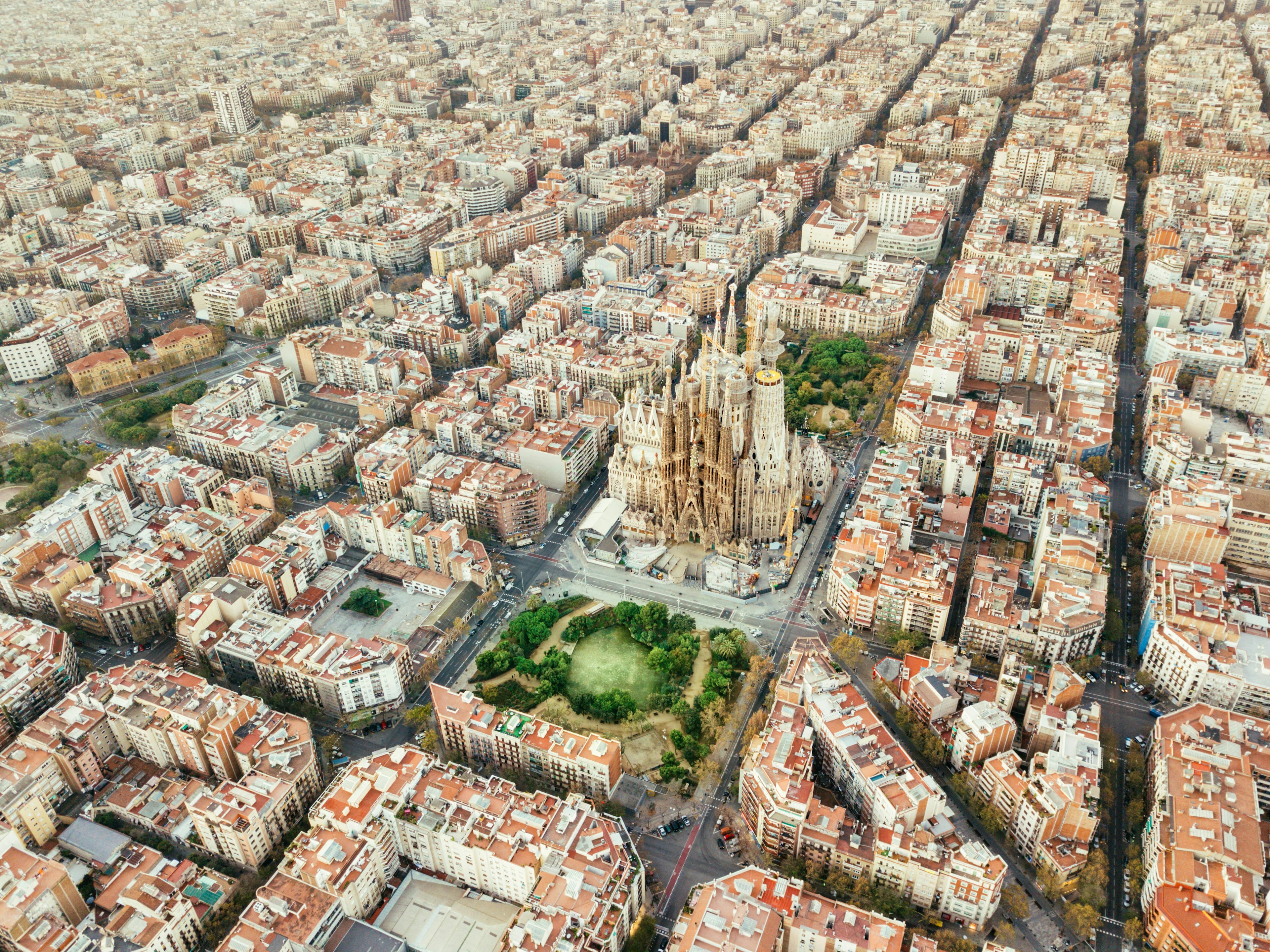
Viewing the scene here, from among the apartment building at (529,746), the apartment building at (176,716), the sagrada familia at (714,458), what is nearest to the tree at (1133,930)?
the apartment building at (529,746)

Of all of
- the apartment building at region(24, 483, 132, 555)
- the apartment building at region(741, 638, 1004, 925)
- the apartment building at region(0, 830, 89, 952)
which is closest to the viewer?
the apartment building at region(0, 830, 89, 952)

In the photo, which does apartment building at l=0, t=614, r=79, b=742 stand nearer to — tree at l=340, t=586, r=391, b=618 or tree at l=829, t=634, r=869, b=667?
tree at l=340, t=586, r=391, b=618

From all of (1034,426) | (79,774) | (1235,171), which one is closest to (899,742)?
(1034,426)

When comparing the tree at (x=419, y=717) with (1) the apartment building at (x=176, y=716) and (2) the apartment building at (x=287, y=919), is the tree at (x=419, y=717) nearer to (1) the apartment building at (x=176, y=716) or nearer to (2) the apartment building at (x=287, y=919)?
(1) the apartment building at (x=176, y=716)

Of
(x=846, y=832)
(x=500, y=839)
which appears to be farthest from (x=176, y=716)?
(x=846, y=832)

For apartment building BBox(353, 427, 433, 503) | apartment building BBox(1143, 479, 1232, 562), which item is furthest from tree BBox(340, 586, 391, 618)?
apartment building BBox(1143, 479, 1232, 562)

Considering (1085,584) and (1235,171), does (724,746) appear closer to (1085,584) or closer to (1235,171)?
(1085,584)
